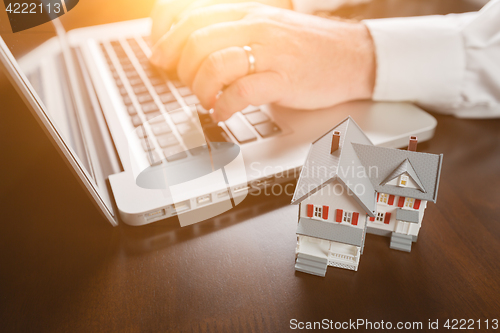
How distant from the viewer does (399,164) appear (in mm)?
488

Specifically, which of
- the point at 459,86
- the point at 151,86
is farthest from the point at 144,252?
the point at 459,86

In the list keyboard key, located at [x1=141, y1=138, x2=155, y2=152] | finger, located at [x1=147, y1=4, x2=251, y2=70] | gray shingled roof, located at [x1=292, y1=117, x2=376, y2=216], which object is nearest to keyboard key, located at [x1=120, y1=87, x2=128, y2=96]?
finger, located at [x1=147, y1=4, x2=251, y2=70]

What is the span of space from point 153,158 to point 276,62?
0.32 meters

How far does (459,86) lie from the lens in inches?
30.2

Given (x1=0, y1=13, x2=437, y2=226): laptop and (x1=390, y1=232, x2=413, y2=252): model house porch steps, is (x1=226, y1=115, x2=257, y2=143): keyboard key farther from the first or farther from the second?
(x1=390, y1=232, x2=413, y2=252): model house porch steps

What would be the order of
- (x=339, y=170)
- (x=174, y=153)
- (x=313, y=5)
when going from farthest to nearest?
(x=313, y=5)
(x=174, y=153)
(x=339, y=170)

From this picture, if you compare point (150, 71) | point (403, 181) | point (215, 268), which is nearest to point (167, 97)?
point (150, 71)

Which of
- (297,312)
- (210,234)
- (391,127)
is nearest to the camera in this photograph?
(297,312)

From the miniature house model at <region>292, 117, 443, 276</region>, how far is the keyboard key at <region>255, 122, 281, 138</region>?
0.17 meters

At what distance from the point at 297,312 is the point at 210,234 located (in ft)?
0.62

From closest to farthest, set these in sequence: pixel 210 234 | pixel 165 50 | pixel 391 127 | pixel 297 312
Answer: pixel 297 312, pixel 210 234, pixel 391 127, pixel 165 50

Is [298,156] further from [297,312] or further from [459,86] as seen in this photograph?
[459,86]

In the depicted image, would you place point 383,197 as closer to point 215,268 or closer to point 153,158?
point 215,268

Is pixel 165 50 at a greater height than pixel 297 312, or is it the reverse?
pixel 165 50
